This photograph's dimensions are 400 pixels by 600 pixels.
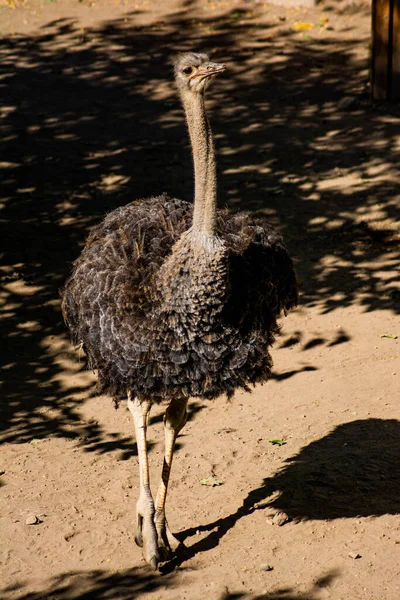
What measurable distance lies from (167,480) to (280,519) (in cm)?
78

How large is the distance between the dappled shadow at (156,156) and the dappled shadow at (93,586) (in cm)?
175

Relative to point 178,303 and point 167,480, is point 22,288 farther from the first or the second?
point 178,303

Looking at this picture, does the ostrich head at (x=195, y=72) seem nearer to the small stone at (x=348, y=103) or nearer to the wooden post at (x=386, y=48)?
the wooden post at (x=386, y=48)

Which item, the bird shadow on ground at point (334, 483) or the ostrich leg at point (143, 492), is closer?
the ostrich leg at point (143, 492)

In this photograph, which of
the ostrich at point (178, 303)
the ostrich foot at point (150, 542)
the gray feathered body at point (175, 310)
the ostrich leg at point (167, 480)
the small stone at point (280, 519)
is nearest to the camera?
the ostrich at point (178, 303)

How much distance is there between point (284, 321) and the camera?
9.00m

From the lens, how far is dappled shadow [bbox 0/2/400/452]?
29.7 ft

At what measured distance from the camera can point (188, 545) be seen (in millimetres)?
5809

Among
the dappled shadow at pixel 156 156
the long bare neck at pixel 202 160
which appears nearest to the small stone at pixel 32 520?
the dappled shadow at pixel 156 156

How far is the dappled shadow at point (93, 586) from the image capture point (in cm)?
523

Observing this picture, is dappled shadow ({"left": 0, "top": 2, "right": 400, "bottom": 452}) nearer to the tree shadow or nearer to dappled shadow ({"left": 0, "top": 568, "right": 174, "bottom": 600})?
dappled shadow ({"left": 0, "top": 568, "right": 174, "bottom": 600})

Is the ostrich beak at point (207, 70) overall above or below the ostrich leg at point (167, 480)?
above

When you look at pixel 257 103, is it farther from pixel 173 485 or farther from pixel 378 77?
pixel 173 485

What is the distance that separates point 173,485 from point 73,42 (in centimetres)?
1176
